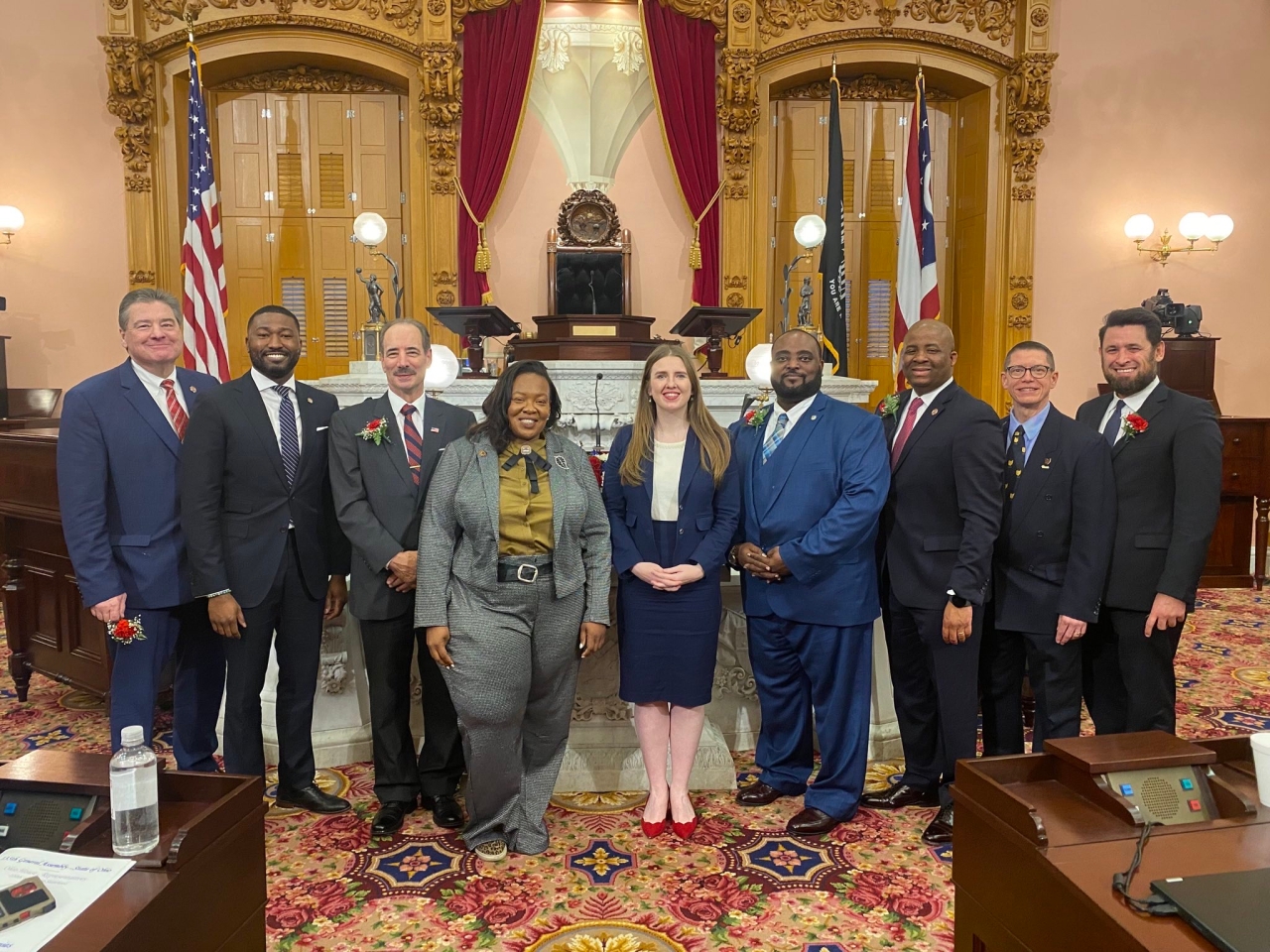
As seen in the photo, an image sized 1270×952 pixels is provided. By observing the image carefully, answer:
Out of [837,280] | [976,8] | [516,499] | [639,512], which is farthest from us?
[976,8]

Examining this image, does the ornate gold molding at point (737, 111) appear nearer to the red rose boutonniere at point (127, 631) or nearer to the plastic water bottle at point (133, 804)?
the red rose boutonniere at point (127, 631)

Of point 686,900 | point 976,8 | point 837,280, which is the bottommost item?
point 686,900

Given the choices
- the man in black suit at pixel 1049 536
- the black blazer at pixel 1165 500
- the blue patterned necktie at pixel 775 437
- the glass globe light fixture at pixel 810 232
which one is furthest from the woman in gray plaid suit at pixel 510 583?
the glass globe light fixture at pixel 810 232

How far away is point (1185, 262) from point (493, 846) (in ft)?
27.2

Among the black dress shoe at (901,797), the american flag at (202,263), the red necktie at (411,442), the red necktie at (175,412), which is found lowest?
the black dress shoe at (901,797)

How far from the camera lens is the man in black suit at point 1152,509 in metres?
2.73

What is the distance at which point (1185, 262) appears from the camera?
8344 millimetres

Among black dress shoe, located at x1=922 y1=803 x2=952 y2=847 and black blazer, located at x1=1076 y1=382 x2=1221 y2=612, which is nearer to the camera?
black blazer, located at x1=1076 y1=382 x2=1221 y2=612

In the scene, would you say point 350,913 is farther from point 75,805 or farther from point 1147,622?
point 1147,622

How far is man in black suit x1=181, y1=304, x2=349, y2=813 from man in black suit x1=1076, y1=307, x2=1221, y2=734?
247 centimetres

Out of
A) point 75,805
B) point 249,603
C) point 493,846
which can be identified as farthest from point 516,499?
point 75,805

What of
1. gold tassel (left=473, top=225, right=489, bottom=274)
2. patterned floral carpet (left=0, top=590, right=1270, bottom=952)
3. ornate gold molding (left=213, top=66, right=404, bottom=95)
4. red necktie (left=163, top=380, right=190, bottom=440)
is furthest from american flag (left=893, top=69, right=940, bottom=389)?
red necktie (left=163, top=380, right=190, bottom=440)

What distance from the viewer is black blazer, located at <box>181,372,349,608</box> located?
2680mm

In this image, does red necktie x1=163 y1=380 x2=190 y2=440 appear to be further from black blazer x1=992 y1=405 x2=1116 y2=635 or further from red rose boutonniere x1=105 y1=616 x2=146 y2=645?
black blazer x1=992 y1=405 x2=1116 y2=635
